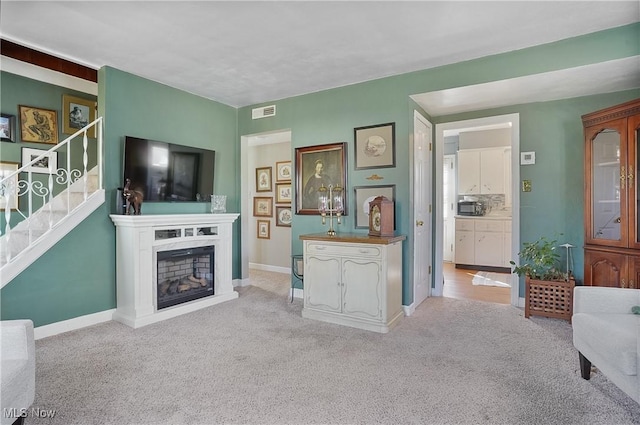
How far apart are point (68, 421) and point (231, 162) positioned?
364cm

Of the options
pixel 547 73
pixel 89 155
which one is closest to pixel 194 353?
pixel 89 155

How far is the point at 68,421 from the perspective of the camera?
6.08 feet

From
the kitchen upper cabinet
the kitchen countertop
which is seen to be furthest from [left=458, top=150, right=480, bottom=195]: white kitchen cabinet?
the kitchen countertop

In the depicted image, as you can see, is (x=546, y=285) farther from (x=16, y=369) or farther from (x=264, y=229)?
(x=264, y=229)

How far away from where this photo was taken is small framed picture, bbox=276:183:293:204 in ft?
19.8

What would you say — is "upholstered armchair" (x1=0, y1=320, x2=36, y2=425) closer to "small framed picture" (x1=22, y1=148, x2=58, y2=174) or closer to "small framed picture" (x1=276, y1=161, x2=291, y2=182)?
"small framed picture" (x1=22, y1=148, x2=58, y2=174)

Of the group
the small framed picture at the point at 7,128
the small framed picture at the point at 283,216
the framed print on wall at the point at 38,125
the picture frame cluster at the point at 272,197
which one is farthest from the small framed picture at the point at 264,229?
the small framed picture at the point at 7,128

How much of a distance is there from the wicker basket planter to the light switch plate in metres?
1.34

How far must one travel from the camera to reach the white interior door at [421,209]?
3.87 meters

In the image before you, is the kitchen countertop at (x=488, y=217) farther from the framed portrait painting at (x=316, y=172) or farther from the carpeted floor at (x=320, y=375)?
the framed portrait painting at (x=316, y=172)

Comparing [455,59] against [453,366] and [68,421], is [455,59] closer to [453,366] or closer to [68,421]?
[453,366]

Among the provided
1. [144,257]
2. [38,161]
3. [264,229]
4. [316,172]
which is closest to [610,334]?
[316,172]

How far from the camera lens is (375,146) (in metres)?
3.86

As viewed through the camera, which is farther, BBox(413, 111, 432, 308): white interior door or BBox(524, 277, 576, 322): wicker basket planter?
BBox(413, 111, 432, 308): white interior door
